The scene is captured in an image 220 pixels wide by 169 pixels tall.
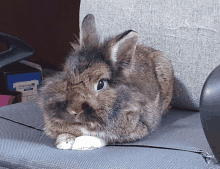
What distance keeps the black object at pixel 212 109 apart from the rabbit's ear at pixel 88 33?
1.47 feet

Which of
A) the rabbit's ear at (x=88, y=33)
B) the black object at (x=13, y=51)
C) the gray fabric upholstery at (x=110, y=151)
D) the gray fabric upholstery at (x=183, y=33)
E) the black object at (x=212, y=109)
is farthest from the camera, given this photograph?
the black object at (x=13, y=51)

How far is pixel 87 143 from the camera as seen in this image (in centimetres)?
85

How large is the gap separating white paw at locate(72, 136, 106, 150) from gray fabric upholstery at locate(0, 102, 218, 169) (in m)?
0.03

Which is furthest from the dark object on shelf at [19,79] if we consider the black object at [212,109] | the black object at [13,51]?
the black object at [212,109]

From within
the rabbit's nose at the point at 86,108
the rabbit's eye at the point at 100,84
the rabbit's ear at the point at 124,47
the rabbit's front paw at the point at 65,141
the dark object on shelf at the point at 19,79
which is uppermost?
the rabbit's ear at the point at 124,47

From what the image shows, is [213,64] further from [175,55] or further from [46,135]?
[46,135]

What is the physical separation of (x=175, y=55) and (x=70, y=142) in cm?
79

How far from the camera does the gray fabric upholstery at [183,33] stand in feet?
4.27

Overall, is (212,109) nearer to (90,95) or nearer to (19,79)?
(90,95)

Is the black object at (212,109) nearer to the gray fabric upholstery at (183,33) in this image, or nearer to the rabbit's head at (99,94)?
the rabbit's head at (99,94)

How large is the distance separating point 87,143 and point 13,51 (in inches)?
33.4

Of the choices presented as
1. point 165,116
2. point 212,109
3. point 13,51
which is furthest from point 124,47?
point 13,51

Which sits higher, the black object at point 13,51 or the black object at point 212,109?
the black object at point 212,109

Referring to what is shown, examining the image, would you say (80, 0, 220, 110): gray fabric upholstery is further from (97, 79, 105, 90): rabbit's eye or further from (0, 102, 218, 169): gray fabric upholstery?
(97, 79, 105, 90): rabbit's eye
